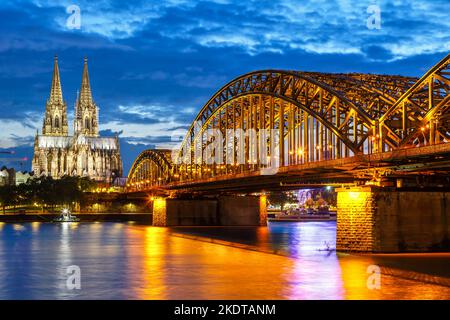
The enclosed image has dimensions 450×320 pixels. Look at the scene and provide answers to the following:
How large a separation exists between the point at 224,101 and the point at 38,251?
3936 centimetres

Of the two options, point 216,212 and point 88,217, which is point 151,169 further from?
point 216,212

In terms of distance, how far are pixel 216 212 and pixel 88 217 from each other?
6458cm

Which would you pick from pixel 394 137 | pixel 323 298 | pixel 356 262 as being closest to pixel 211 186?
pixel 394 137

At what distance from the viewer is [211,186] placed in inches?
4003

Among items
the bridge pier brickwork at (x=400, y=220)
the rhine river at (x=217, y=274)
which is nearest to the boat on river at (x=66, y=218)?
the rhine river at (x=217, y=274)

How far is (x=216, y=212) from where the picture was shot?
122m

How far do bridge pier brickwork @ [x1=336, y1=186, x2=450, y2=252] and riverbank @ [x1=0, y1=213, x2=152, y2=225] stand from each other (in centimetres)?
11390

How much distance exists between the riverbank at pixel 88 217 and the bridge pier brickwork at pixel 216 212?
141ft

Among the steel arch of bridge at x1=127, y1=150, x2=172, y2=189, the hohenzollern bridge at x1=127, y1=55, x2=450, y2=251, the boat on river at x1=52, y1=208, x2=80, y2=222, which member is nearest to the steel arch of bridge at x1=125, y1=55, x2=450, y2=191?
the hohenzollern bridge at x1=127, y1=55, x2=450, y2=251

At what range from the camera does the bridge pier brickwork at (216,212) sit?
12156 cm

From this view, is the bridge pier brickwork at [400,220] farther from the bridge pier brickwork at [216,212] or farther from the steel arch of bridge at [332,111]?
the bridge pier brickwork at [216,212]

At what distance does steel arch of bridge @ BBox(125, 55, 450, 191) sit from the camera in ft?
181

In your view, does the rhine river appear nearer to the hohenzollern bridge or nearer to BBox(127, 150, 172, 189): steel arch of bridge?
the hohenzollern bridge
